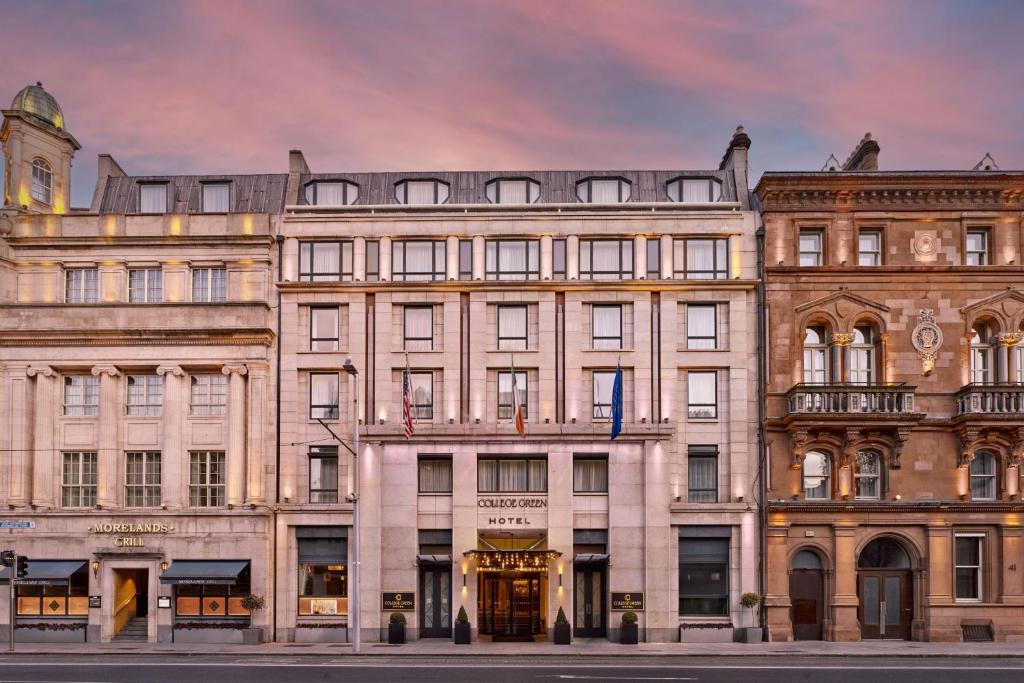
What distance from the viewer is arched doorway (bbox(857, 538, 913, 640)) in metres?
41.7

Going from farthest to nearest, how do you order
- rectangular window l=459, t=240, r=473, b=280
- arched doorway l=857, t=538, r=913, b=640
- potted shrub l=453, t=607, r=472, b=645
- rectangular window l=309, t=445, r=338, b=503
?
rectangular window l=459, t=240, r=473, b=280
rectangular window l=309, t=445, r=338, b=503
arched doorway l=857, t=538, r=913, b=640
potted shrub l=453, t=607, r=472, b=645

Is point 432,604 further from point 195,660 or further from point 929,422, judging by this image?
point 929,422

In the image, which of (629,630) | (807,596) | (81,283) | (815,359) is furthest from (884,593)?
(81,283)

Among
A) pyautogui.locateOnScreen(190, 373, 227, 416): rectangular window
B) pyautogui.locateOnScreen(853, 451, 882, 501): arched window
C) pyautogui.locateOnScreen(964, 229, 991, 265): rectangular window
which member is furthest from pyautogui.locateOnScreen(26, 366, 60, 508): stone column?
pyautogui.locateOnScreen(964, 229, 991, 265): rectangular window

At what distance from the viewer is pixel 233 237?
143 ft

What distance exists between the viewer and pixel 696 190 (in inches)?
1829

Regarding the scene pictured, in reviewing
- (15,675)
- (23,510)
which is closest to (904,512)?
(15,675)

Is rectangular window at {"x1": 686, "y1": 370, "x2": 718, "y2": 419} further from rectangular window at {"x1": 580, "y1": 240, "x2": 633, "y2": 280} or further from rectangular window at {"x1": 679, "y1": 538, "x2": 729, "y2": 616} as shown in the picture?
rectangular window at {"x1": 580, "y1": 240, "x2": 633, "y2": 280}

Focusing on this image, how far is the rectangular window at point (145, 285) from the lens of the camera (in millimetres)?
43844

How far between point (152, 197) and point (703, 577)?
32410 mm

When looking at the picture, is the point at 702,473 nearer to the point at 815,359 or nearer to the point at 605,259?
the point at 815,359

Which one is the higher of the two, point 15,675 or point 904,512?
point 904,512

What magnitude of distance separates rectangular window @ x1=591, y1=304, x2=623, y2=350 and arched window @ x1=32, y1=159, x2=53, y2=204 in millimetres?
27528

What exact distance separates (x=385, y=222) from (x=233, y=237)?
22.9 ft
